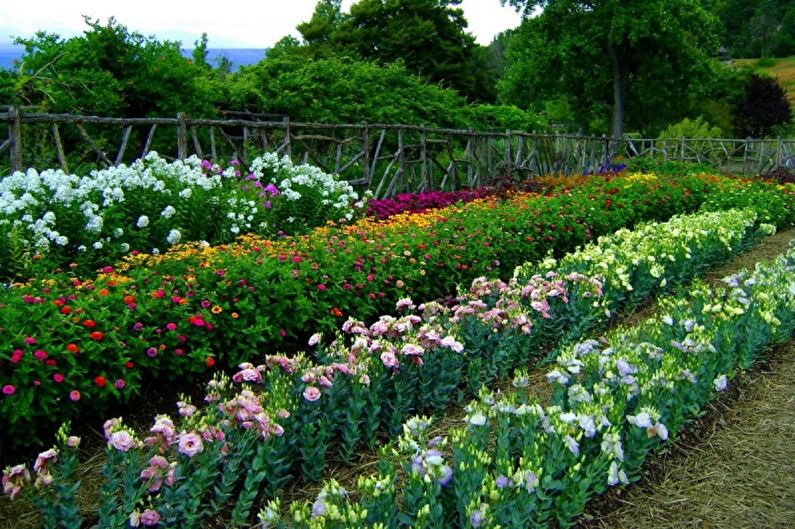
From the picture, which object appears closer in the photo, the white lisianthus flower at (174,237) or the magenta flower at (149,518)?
the magenta flower at (149,518)

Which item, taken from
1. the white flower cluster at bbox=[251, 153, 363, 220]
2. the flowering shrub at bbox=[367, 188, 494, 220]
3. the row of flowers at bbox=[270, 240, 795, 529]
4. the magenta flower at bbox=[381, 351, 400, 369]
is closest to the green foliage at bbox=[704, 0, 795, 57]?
the flowering shrub at bbox=[367, 188, 494, 220]

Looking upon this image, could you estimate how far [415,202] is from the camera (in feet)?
31.7

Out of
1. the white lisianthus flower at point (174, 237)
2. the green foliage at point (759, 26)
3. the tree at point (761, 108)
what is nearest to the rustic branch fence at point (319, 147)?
the white lisianthus flower at point (174, 237)

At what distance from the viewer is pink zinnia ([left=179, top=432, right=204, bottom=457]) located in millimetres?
2611

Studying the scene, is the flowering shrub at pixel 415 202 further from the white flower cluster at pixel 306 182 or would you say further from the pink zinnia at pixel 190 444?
the pink zinnia at pixel 190 444

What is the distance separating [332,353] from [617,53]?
27062 mm

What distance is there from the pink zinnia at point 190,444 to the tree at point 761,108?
39.4 m

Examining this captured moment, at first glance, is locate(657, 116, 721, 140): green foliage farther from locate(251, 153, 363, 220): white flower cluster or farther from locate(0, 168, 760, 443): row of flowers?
locate(0, 168, 760, 443): row of flowers

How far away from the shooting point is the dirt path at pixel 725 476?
295 cm

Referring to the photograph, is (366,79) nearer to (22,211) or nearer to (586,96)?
(22,211)

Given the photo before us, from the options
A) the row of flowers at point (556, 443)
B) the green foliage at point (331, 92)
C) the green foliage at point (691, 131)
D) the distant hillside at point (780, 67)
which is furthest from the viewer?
the distant hillside at point (780, 67)

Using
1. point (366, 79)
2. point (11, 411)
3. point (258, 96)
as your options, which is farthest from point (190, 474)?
point (366, 79)

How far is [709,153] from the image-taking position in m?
27.6

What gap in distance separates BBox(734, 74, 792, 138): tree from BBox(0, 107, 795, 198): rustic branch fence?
20515mm
